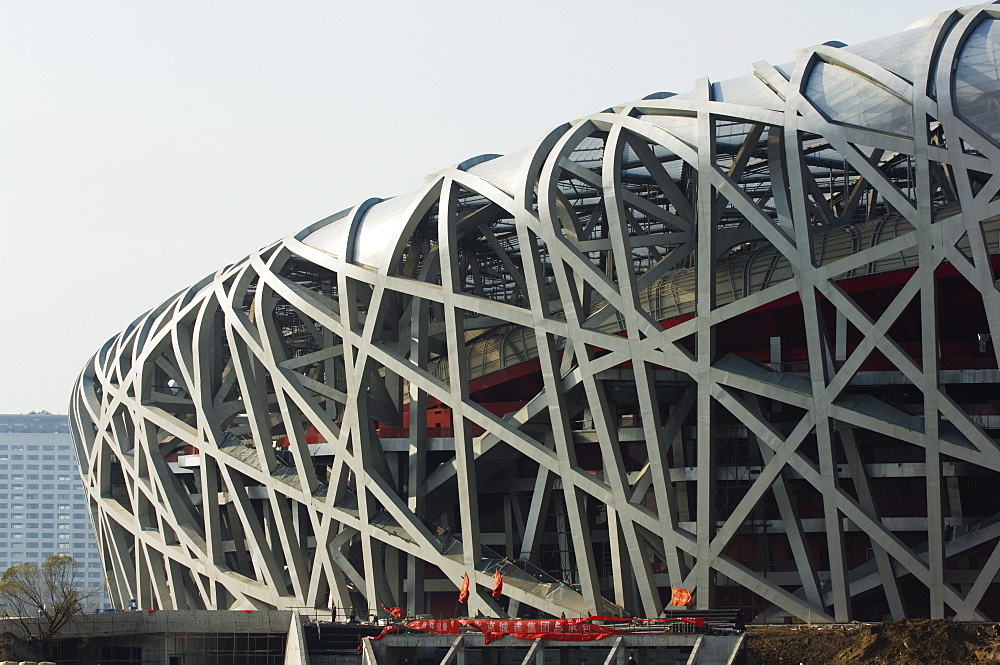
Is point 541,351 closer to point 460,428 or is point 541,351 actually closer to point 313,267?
point 460,428

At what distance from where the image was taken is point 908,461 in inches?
1838

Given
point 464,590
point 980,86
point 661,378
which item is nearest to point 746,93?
point 980,86

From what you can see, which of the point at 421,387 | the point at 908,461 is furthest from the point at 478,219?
the point at 908,461

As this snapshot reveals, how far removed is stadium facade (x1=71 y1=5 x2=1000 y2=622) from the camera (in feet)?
134

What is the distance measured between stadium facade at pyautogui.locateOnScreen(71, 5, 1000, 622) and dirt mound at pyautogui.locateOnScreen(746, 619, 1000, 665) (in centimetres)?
424

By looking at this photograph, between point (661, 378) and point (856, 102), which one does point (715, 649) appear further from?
point (856, 102)

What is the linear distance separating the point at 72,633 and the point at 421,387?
52.0ft

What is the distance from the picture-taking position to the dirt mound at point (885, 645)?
113ft

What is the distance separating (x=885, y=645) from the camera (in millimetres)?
35438

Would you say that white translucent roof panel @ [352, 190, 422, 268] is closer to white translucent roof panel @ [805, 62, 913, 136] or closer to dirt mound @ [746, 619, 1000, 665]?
white translucent roof panel @ [805, 62, 913, 136]

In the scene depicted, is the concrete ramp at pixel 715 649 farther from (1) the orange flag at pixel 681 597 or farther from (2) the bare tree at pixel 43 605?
(2) the bare tree at pixel 43 605

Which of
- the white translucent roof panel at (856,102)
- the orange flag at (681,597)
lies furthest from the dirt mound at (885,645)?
the white translucent roof panel at (856,102)

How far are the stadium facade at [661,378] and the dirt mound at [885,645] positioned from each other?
424cm

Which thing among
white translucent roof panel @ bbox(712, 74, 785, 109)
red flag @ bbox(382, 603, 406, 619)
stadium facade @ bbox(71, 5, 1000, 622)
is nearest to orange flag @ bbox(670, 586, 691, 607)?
stadium facade @ bbox(71, 5, 1000, 622)
